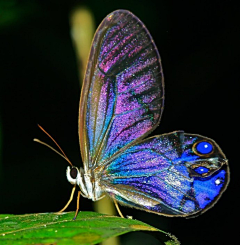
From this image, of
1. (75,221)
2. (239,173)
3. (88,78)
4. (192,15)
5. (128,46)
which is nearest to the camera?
(75,221)

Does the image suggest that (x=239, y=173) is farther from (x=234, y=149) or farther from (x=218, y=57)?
(x=218, y=57)

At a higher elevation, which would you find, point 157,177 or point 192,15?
point 192,15

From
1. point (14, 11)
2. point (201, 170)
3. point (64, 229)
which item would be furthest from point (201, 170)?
point (14, 11)

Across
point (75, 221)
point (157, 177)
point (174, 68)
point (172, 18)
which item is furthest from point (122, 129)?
point (172, 18)

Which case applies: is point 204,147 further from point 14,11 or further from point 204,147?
point 14,11

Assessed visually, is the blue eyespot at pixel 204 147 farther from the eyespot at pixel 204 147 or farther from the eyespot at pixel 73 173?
the eyespot at pixel 73 173

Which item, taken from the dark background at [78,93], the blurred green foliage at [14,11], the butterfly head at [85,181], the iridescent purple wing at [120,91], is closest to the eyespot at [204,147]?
the iridescent purple wing at [120,91]

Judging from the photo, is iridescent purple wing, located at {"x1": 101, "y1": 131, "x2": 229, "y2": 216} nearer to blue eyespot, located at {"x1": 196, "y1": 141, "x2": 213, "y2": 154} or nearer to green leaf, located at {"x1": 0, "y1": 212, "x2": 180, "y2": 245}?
blue eyespot, located at {"x1": 196, "y1": 141, "x2": 213, "y2": 154}

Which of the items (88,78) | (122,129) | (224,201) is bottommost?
(224,201)
